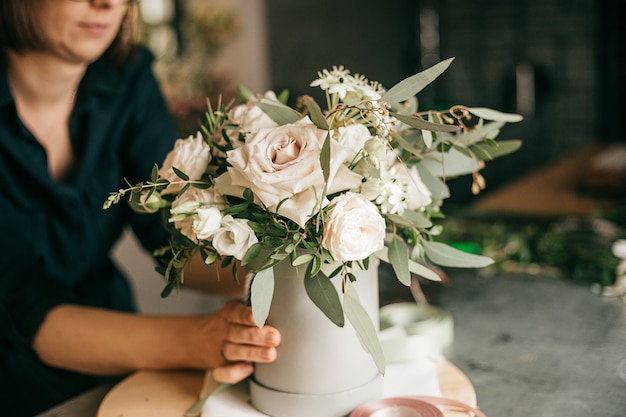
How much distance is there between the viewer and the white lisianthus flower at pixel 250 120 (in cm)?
94

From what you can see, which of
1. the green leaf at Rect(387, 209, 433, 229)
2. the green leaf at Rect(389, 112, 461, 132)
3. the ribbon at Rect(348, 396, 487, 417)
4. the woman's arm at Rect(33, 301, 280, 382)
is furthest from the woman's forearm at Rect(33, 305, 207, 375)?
the green leaf at Rect(389, 112, 461, 132)

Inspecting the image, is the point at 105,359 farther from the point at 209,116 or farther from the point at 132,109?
the point at 132,109

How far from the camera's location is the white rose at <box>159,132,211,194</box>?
36.7 inches

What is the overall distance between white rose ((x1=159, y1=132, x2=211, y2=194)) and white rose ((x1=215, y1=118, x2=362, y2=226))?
0.07 metres

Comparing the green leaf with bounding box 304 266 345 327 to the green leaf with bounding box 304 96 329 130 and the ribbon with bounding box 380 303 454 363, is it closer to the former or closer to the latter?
the green leaf with bounding box 304 96 329 130

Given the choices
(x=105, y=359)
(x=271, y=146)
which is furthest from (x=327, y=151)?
(x=105, y=359)

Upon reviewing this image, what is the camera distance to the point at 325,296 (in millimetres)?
889

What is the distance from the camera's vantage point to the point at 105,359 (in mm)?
1210

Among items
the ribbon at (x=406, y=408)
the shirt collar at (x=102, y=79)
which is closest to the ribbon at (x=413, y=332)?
the ribbon at (x=406, y=408)

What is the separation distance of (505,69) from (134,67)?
15.8 ft

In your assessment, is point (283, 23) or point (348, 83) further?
point (283, 23)

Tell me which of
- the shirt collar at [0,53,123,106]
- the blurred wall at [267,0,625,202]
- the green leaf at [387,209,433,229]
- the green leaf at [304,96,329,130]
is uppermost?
the green leaf at [304,96,329,130]

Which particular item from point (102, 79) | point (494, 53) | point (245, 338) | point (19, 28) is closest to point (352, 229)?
point (245, 338)

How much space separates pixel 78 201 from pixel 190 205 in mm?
713
